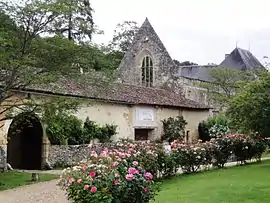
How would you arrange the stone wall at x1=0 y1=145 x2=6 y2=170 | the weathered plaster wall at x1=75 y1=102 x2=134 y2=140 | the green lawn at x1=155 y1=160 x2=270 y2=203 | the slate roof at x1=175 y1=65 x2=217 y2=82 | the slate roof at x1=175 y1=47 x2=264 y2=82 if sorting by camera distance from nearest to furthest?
the green lawn at x1=155 y1=160 x2=270 y2=203
the stone wall at x1=0 y1=145 x2=6 y2=170
the weathered plaster wall at x1=75 y1=102 x2=134 y2=140
the slate roof at x1=175 y1=47 x2=264 y2=82
the slate roof at x1=175 y1=65 x2=217 y2=82

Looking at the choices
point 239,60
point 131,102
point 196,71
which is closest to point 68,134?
point 131,102

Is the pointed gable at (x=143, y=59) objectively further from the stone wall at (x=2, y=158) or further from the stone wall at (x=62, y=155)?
the stone wall at (x=2, y=158)

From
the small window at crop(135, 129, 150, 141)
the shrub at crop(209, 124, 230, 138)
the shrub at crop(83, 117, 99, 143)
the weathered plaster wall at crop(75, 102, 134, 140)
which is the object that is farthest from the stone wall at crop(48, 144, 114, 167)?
the shrub at crop(209, 124, 230, 138)

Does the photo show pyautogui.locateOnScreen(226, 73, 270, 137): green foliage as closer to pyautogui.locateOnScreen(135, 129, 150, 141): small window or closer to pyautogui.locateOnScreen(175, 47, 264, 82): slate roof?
pyautogui.locateOnScreen(135, 129, 150, 141): small window

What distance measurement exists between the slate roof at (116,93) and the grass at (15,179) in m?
3.78

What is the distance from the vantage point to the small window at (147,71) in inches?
1757

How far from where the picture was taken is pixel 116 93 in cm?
2930

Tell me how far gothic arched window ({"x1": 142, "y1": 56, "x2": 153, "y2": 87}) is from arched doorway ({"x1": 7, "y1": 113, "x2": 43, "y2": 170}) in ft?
68.4

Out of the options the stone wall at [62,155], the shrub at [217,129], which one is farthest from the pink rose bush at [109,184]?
the shrub at [217,129]

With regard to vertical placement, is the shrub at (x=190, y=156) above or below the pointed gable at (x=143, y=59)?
below

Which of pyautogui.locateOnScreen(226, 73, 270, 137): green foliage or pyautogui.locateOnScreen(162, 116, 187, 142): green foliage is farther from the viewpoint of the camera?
pyautogui.locateOnScreen(162, 116, 187, 142): green foliage

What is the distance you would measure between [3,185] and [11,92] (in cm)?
355

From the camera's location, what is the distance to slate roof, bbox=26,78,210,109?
2235cm

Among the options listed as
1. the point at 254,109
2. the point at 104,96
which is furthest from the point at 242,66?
the point at 254,109
